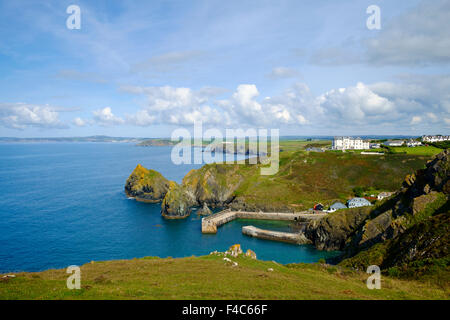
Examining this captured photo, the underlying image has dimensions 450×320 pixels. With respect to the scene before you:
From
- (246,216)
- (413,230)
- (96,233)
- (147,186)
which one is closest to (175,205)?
(246,216)

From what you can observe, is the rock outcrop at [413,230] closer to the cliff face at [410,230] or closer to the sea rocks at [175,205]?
the cliff face at [410,230]

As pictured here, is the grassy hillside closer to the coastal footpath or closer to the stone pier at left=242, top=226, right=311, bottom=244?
the stone pier at left=242, top=226, right=311, bottom=244

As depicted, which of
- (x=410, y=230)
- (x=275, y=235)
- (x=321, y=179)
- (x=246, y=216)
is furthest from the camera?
(x=321, y=179)

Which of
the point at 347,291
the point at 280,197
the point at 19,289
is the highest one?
the point at 19,289

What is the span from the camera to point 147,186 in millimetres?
102812

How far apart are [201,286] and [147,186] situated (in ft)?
292

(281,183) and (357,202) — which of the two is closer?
(357,202)

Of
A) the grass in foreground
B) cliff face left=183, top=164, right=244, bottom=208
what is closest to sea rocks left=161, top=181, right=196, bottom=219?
cliff face left=183, top=164, right=244, bottom=208

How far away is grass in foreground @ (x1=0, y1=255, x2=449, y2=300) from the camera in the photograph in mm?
16281

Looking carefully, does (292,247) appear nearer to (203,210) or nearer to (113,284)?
(203,210)

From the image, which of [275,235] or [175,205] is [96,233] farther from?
[275,235]

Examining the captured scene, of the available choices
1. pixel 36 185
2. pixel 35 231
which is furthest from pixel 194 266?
pixel 36 185

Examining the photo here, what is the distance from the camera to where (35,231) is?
6512cm
